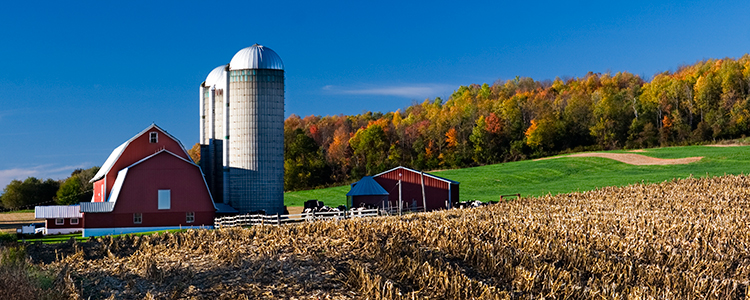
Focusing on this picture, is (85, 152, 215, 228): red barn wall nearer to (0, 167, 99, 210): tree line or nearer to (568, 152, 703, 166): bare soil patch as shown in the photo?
(0, 167, 99, 210): tree line

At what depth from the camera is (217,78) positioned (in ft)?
149

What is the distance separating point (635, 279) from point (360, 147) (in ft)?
269

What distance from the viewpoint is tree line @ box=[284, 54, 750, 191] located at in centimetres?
8038

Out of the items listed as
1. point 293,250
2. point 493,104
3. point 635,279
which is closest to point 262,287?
point 293,250

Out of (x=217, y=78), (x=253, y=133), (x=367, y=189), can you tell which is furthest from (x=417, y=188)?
(x=217, y=78)

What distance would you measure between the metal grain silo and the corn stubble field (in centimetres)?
1850

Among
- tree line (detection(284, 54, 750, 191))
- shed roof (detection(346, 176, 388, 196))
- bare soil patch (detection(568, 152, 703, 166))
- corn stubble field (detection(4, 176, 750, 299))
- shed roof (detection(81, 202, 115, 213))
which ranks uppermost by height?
tree line (detection(284, 54, 750, 191))

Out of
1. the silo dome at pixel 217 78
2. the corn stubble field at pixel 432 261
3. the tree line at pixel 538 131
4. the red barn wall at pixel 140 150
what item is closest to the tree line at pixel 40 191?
the tree line at pixel 538 131

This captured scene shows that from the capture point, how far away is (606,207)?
27.4 metres

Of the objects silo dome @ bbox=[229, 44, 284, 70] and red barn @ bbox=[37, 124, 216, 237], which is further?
silo dome @ bbox=[229, 44, 284, 70]

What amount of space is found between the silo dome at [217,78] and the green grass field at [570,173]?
1737 cm

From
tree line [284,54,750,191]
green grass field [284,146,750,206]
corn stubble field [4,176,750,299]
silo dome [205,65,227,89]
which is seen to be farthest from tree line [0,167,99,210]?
corn stubble field [4,176,750,299]

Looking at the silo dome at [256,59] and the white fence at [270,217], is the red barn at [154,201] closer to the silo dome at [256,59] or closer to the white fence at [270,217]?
the white fence at [270,217]

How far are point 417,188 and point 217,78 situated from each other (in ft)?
49.2
